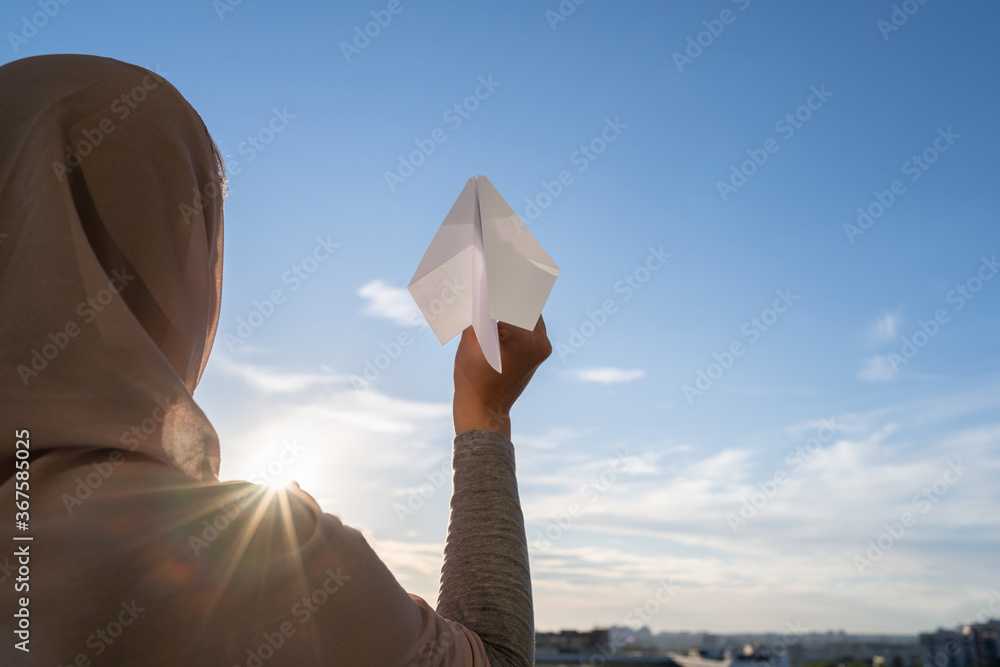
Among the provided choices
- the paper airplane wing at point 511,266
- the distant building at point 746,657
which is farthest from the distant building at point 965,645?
the paper airplane wing at point 511,266

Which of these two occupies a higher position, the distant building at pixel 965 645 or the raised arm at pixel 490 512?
the raised arm at pixel 490 512

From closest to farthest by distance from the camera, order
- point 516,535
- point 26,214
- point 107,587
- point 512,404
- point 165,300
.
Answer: point 107,587 → point 26,214 → point 165,300 → point 516,535 → point 512,404

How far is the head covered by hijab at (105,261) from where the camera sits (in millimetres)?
655

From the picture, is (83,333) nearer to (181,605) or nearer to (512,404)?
(181,605)

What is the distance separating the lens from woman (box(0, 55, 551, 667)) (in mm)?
595

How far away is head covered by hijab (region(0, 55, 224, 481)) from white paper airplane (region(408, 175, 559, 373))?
1.23ft

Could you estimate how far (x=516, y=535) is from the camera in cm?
94

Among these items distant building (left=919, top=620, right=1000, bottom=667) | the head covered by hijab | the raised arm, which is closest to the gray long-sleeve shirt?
the raised arm

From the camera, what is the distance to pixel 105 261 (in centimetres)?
80

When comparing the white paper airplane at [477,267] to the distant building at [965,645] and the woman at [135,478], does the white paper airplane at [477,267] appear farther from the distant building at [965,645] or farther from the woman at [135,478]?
the distant building at [965,645]

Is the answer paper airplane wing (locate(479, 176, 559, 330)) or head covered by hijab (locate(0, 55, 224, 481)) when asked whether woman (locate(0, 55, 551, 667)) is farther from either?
paper airplane wing (locate(479, 176, 559, 330))

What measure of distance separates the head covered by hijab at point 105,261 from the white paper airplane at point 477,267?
1.23 ft

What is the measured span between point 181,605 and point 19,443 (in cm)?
22

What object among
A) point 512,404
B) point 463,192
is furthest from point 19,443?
point 463,192
